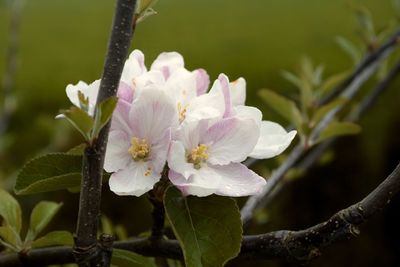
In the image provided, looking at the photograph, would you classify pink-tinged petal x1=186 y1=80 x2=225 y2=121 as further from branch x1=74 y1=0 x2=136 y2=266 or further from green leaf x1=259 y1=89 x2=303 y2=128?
green leaf x1=259 y1=89 x2=303 y2=128

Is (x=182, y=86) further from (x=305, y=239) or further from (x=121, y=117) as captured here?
(x=305, y=239)

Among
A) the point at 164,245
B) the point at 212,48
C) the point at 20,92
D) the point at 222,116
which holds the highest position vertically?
the point at 222,116

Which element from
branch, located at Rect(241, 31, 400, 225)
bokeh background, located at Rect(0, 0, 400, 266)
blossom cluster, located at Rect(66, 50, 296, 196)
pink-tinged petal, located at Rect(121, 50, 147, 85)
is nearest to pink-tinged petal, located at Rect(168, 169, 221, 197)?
blossom cluster, located at Rect(66, 50, 296, 196)

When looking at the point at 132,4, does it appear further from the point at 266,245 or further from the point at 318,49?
the point at 318,49

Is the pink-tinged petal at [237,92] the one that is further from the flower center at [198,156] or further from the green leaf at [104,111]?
the green leaf at [104,111]

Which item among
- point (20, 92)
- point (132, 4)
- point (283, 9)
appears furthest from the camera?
point (283, 9)

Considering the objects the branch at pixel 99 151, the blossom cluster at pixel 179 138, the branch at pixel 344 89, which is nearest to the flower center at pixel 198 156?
the blossom cluster at pixel 179 138

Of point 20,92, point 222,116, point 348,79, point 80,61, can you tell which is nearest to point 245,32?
point 80,61
